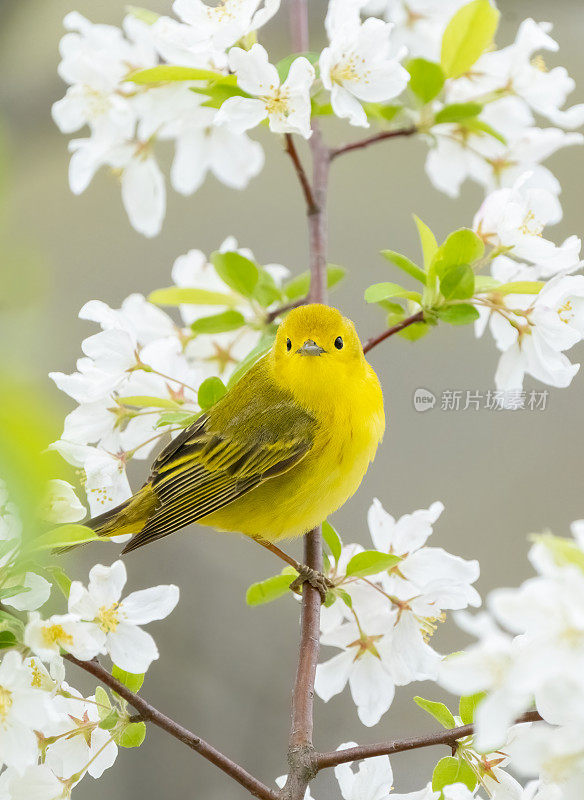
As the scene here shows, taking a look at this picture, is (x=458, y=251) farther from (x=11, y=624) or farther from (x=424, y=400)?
(x=11, y=624)

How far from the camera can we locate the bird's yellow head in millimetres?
1034

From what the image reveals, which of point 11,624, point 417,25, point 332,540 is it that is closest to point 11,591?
point 11,624

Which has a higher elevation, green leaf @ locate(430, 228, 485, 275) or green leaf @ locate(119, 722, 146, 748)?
green leaf @ locate(430, 228, 485, 275)

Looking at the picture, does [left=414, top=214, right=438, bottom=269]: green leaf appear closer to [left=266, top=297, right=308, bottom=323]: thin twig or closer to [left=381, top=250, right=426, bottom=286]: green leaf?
[left=381, top=250, right=426, bottom=286]: green leaf

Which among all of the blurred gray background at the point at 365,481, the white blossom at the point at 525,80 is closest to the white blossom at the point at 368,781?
the white blossom at the point at 525,80

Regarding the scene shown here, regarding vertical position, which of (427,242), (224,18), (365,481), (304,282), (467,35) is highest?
(224,18)

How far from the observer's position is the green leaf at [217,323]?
1.00 meters

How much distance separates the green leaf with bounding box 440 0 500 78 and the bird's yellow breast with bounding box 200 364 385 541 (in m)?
0.38

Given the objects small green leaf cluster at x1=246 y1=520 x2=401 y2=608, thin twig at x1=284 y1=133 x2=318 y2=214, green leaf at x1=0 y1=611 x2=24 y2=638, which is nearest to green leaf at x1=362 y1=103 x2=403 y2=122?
thin twig at x1=284 y1=133 x2=318 y2=214

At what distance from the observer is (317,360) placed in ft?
3.62

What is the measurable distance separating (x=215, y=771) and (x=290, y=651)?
0.32m

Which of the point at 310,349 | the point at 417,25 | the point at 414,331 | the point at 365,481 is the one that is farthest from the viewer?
the point at 365,481

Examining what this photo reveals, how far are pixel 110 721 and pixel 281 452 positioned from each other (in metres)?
0.45

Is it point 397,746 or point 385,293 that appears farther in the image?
point 385,293
